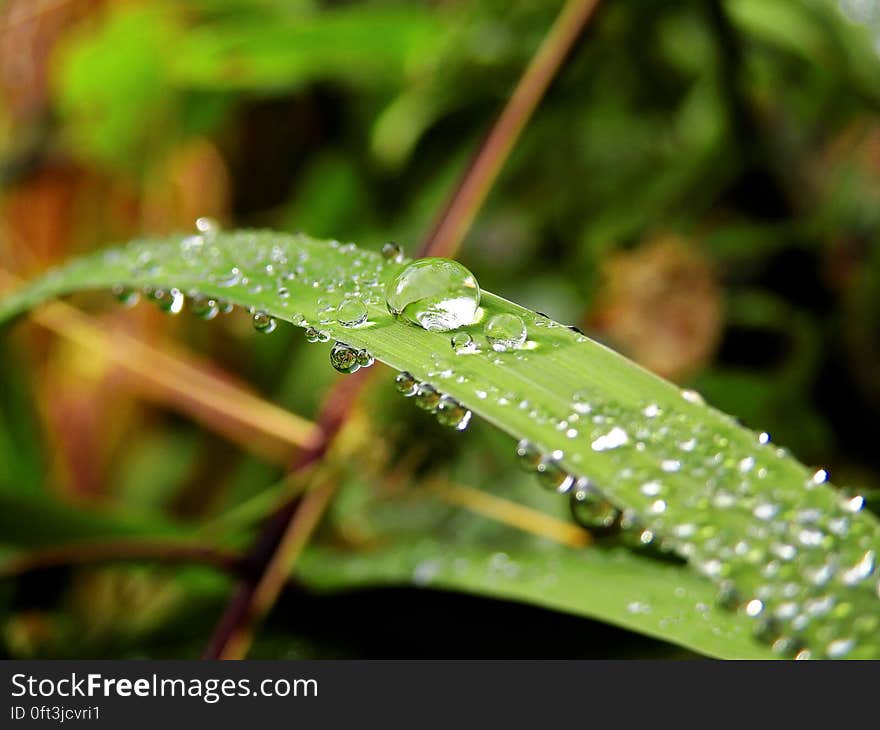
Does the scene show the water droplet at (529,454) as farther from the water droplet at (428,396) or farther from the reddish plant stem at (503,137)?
the reddish plant stem at (503,137)

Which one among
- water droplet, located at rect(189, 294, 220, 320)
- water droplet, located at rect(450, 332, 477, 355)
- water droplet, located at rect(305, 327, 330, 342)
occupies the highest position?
water droplet, located at rect(189, 294, 220, 320)

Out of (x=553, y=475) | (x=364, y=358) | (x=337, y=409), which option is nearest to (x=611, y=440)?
(x=553, y=475)

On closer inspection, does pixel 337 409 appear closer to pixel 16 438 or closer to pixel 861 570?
pixel 16 438

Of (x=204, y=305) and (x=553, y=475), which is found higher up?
(x=204, y=305)

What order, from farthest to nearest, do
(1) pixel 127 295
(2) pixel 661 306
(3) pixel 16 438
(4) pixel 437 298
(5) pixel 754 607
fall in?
(2) pixel 661 306 < (3) pixel 16 438 < (1) pixel 127 295 < (4) pixel 437 298 < (5) pixel 754 607

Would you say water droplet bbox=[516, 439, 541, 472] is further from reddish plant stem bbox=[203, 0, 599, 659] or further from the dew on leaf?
reddish plant stem bbox=[203, 0, 599, 659]

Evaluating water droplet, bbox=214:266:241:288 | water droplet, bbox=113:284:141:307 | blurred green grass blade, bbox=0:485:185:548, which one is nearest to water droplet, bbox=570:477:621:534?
water droplet, bbox=214:266:241:288

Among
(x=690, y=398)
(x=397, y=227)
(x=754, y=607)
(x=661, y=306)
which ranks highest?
(x=397, y=227)

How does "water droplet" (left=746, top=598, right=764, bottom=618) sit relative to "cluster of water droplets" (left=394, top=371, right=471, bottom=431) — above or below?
below
